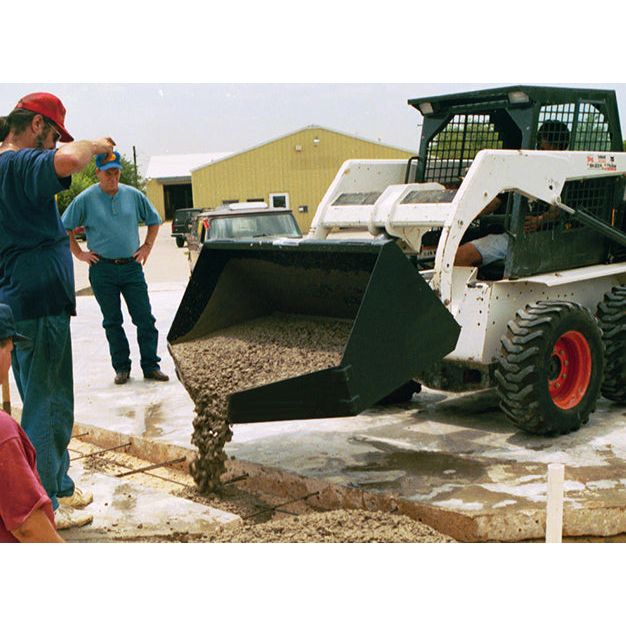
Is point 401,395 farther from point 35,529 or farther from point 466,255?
point 35,529

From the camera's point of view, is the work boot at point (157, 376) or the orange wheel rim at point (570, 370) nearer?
the orange wheel rim at point (570, 370)

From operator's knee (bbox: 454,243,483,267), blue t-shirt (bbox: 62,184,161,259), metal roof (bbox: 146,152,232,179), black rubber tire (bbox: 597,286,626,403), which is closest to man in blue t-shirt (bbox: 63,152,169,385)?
blue t-shirt (bbox: 62,184,161,259)

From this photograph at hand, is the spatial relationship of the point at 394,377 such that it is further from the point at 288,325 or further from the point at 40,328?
the point at 40,328

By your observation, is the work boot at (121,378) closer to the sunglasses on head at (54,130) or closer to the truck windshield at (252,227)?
the sunglasses on head at (54,130)

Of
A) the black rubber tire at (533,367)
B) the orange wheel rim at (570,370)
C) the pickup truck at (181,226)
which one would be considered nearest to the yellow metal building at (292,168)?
the pickup truck at (181,226)

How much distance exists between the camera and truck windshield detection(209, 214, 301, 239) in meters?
14.7

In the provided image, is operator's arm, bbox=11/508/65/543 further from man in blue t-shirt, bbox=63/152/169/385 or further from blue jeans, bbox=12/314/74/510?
man in blue t-shirt, bbox=63/152/169/385

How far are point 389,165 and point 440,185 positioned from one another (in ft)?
1.91

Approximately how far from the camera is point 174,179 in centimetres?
5438

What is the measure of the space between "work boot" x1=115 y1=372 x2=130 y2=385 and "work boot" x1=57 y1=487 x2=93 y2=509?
297 cm

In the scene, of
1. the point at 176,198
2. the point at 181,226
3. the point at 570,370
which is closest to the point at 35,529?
the point at 570,370

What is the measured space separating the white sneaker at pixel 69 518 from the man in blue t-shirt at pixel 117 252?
320 centimetres

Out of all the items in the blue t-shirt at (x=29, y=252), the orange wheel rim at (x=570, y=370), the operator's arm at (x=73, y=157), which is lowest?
the orange wheel rim at (x=570, y=370)

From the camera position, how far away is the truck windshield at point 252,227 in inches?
577
